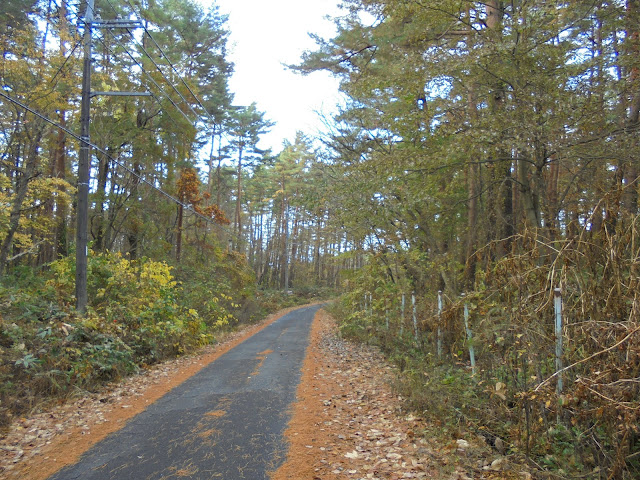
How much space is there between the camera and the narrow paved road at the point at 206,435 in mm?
3994

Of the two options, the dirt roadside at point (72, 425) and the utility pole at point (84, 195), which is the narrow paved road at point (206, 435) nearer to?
the dirt roadside at point (72, 425)

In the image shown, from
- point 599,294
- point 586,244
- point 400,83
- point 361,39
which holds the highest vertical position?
point 361,39

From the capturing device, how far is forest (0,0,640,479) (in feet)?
12.6

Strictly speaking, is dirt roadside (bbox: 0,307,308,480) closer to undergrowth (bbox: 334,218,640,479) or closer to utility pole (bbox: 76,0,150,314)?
utility pole (bbox: 76,0,150,314)

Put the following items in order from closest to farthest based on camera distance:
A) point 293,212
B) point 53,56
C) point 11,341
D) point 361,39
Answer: point 11,341, point 361,39, point 53,56, point 293,212

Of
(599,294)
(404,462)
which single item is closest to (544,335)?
(599,294)

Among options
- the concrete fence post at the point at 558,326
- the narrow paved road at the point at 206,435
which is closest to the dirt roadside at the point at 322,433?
the narrow paved road at the point at 206,435

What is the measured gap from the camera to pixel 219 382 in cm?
748

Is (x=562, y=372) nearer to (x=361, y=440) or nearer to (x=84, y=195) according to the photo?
(x=361, y=440)

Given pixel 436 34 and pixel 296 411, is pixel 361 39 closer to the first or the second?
pixel 436 34

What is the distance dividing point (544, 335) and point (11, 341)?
814 centimetres

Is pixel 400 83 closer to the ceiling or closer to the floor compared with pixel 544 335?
closer to the ceiling

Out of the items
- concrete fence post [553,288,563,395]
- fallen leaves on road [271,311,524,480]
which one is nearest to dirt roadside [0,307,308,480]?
fallen leaves on road [271,311,524,480]

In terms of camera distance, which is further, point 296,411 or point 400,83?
point 400,83
